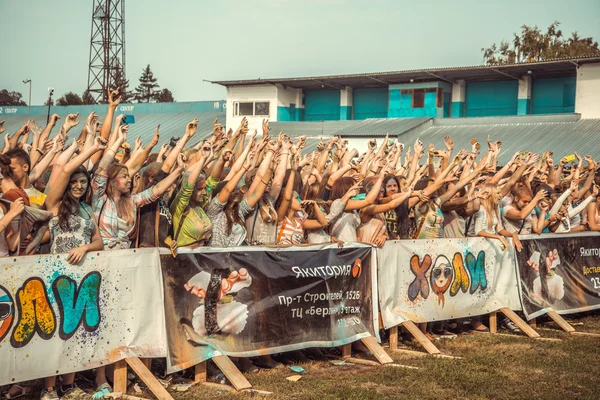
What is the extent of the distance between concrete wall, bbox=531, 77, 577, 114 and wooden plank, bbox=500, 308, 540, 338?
34.2m

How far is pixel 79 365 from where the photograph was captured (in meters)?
6.62

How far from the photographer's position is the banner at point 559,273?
11.0 meters

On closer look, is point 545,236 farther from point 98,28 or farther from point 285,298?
point 98,28

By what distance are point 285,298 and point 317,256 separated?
66cm

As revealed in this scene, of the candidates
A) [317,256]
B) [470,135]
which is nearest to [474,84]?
[470,135]

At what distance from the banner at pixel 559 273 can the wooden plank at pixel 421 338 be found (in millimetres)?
2328

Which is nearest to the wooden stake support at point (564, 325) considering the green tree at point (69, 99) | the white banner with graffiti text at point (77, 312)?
the white banner with graffiti text at point (77, 312)

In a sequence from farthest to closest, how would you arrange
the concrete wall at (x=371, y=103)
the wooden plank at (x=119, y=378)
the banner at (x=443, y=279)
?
the concrete wall at (x=371, y=103) → the banner at (x=443, y=279) → the wooden plank at (x=119, y=378)

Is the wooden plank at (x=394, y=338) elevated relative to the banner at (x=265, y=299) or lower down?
lower down

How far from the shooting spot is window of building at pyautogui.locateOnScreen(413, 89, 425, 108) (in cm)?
4350

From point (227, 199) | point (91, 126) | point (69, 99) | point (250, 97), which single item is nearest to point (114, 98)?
point (91, 126)

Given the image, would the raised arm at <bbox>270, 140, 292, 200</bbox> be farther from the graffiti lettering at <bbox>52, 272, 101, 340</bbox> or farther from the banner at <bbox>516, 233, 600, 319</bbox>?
the banner at <bbox>516, 233, 600, 319</bbox>

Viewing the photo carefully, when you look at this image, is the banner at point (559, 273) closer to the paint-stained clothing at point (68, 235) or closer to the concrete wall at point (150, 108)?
the paint-stained clothing at point (68, 235)

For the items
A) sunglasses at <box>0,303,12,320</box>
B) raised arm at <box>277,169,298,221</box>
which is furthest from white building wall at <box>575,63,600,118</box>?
sunglasses at <box>0,303,12,320</box>
